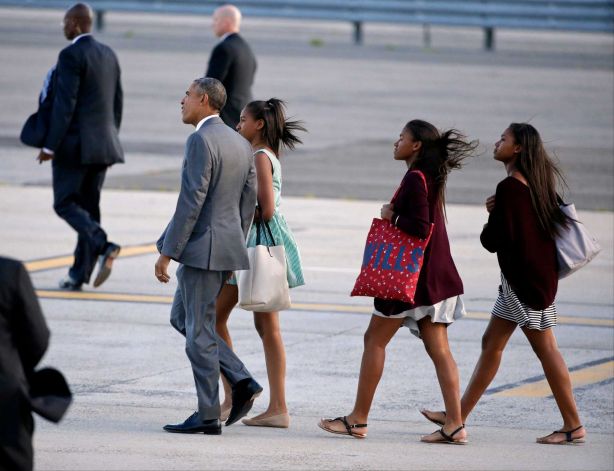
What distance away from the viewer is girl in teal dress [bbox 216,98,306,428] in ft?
24.3

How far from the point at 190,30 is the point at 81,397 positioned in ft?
117

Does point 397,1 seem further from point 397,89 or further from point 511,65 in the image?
point 397,89

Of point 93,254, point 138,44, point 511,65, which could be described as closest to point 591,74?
point 511,65

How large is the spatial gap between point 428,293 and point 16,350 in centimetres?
308

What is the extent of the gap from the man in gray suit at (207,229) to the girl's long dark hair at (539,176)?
1.25 m

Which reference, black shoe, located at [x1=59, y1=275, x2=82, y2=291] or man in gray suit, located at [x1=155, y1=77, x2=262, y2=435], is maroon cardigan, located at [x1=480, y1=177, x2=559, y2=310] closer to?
man in gray suit, located at [x1=155, y1=77, x2=262, y2=435]

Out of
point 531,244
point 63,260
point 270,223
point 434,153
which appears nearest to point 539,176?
point 531,244

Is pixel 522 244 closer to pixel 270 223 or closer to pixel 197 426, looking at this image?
pixel 270 223

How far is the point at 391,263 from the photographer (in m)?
7.07

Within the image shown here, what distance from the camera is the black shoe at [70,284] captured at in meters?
11.2

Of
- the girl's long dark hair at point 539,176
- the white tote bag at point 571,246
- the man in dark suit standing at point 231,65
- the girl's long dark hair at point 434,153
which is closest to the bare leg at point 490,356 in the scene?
the white tote bag at point 571,246

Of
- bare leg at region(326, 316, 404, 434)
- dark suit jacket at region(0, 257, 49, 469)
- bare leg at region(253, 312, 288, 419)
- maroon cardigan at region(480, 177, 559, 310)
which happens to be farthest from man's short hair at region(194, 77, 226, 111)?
dark suit jacket at region(0, 257, 49, 469)

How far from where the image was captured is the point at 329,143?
21.3 meters

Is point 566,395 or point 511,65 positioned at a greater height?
point 511,65
